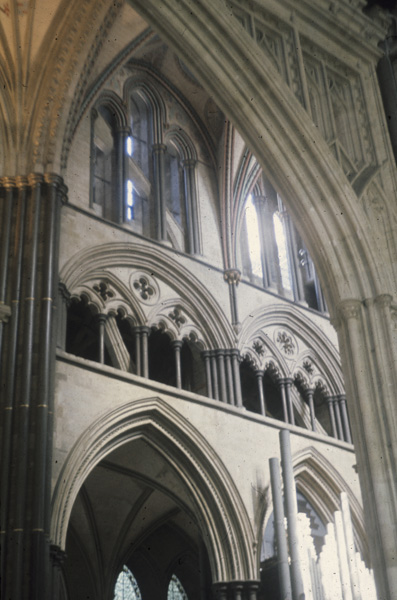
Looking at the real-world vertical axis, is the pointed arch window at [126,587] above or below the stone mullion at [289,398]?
below


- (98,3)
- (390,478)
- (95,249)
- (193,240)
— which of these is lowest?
(390,478)

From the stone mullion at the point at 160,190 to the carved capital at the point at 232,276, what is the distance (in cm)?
123

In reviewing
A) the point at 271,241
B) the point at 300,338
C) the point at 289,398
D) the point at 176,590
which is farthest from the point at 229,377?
the point at 176,590

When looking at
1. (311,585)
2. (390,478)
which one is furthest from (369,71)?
(311,585)

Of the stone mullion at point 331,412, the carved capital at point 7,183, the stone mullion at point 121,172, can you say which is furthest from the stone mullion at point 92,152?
the stone mullion at point 331,412

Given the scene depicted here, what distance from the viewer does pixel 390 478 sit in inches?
238

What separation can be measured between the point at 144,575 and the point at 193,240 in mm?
6183

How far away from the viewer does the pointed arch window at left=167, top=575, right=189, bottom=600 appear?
631 inches

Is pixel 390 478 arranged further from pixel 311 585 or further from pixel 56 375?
pixel 56 375

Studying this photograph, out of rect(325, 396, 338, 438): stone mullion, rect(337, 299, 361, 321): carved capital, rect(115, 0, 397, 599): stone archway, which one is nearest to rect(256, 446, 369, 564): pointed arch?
rect(325, 396, 338, 438): stone mullion

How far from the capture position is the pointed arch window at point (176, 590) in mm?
16031

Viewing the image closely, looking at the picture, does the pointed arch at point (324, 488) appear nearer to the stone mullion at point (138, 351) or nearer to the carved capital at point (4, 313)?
the stone mullion at point (138, 351)

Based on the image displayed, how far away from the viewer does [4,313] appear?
10758 millimetres

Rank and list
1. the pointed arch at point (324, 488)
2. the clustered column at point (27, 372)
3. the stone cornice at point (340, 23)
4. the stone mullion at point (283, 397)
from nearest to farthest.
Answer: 1. the stone cornice at point (340, 23)
2. the clustered column at point (27, 372)
3. the pointed arch at point (324, 488)
4. the stone mullion at point (283, 397)
